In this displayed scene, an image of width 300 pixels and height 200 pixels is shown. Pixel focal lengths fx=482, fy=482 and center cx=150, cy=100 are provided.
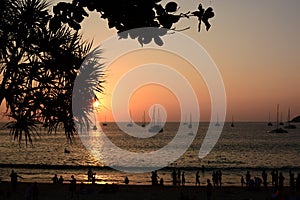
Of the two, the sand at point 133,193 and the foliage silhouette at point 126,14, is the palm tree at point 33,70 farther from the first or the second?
the sand at point 133,193

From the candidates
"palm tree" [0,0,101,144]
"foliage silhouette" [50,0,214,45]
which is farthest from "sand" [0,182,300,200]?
"foliage silhouette" [50,0,214,45]

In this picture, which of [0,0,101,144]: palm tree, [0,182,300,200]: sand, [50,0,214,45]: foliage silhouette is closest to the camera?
[50,0,214,45]: foliage silhouette

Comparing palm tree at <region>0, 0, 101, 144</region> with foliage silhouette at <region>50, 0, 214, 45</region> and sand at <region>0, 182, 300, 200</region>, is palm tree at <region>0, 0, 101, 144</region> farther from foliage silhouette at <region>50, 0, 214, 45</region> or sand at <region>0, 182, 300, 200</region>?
sand at <region>0, 182, 300, 200</region>

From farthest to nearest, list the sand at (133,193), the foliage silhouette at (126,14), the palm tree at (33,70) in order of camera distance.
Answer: the sand at (133,193) → the palm tree at (33,70) → the foliage silhouette at (126,14)

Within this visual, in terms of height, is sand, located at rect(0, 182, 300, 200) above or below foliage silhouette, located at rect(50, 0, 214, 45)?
below

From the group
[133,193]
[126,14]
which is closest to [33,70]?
[126,14]

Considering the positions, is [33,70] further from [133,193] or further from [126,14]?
[133,193]

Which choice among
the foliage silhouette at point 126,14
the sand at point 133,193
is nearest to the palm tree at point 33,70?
the foliage silhouette at point 126,14

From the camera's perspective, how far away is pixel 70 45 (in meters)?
10.1

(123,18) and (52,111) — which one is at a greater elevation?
(123,18)

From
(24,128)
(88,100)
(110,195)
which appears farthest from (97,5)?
(110,195)

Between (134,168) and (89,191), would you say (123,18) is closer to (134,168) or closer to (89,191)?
(89,191)

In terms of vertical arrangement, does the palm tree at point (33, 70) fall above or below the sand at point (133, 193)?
above

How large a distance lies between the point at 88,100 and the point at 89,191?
695 inches
